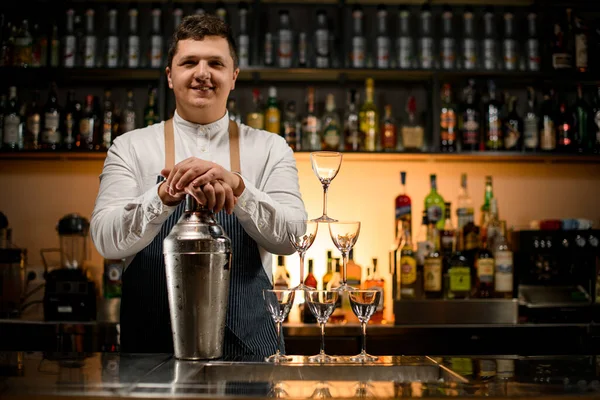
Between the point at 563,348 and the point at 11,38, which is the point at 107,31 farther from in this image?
the point at 563,348

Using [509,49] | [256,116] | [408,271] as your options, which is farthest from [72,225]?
[509,49]

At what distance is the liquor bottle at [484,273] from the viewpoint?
2.90 m

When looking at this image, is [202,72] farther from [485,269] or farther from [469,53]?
[469,53]

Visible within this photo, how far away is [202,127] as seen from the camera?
6.05 feet

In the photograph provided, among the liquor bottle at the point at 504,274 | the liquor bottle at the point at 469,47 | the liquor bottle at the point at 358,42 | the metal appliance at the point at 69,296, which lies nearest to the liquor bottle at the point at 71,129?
the metal appliance at the point at 69,296

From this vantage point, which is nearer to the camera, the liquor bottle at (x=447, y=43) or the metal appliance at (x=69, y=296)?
the metal appliance at (x=69, y=296)

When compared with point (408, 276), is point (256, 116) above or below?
above

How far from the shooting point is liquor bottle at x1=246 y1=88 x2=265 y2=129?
3.07 m

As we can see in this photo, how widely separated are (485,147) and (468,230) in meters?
0.36

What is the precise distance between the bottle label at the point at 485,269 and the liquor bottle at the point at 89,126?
1.61m

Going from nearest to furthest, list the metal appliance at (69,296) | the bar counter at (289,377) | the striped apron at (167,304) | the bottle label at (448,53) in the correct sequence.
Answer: the bar counter at (289,377), the striped apron at (167,304), the metal appliance at (69,296), the bottle label at (448,53)

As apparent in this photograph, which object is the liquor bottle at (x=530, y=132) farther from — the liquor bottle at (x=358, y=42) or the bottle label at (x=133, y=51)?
the bottle label at (x=133, y=51)

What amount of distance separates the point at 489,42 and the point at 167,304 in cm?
205

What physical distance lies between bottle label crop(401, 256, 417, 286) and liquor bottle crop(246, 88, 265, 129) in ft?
2.64
